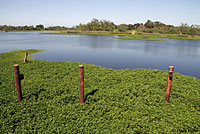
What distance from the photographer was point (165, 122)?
7426mm

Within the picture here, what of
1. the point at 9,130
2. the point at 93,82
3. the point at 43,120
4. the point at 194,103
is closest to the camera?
the point at 9,130

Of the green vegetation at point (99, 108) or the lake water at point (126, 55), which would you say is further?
the lake water at point (126, 55)

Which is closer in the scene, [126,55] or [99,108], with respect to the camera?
[99,108]

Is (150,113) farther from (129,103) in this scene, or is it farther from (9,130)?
(9,130)

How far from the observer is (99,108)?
841 centimetres

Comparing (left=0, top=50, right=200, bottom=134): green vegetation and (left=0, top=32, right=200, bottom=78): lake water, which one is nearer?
(left=0, top=50, right=200, bottom=134): green vegetation

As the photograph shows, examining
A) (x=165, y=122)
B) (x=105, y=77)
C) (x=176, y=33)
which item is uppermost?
(x=176, y=33)

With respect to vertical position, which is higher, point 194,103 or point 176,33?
point 176,33

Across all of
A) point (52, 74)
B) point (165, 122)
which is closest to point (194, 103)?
point (165, 122)

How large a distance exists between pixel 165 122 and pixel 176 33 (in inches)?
4804

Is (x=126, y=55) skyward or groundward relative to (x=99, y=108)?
skyward

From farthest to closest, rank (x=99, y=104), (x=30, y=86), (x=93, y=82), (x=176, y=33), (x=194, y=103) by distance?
(x=176, y=33) → (x=93, y=82) → (x=30, y=86) → (x=194, y=103) → (x=99, y=104)

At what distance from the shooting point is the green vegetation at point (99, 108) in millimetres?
6973

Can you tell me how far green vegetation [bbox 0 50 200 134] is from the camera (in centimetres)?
697
